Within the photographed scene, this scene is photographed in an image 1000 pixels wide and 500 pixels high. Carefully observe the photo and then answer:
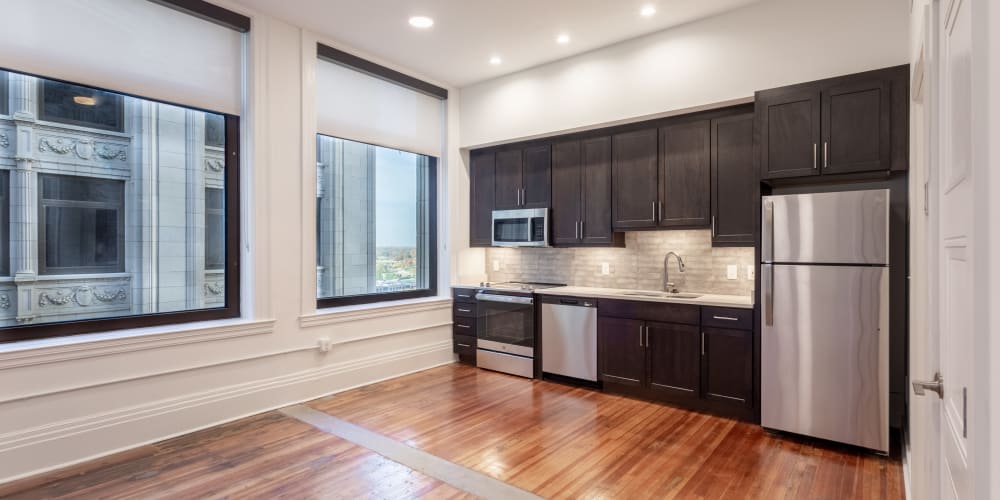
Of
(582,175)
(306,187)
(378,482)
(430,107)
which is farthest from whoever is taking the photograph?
(430,107)

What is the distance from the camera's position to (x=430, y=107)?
5.34 metres

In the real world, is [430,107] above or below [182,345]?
above

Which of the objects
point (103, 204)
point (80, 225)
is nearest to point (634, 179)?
point (103, 204)

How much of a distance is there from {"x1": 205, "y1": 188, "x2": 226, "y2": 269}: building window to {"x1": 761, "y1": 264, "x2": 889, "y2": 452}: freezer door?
3.92 metres

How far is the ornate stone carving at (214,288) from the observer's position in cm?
365

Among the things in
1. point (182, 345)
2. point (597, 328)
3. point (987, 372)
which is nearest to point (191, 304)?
point (182, 345)

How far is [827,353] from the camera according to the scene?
310cm

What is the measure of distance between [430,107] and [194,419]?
361cm

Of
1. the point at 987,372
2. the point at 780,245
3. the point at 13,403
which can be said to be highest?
the point at 780,245

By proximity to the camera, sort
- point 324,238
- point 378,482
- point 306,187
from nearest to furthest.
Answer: point 378,482 → point 306,187 → point 324,238

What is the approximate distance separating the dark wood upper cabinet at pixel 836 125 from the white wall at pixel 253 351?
3393mm

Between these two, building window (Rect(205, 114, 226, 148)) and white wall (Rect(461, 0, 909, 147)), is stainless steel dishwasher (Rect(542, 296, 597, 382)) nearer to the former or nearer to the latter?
white wall (Rect(461, 0, 909, 147))

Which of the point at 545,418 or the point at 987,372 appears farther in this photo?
the point at 545,418

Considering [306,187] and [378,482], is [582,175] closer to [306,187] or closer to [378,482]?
[306,187]
